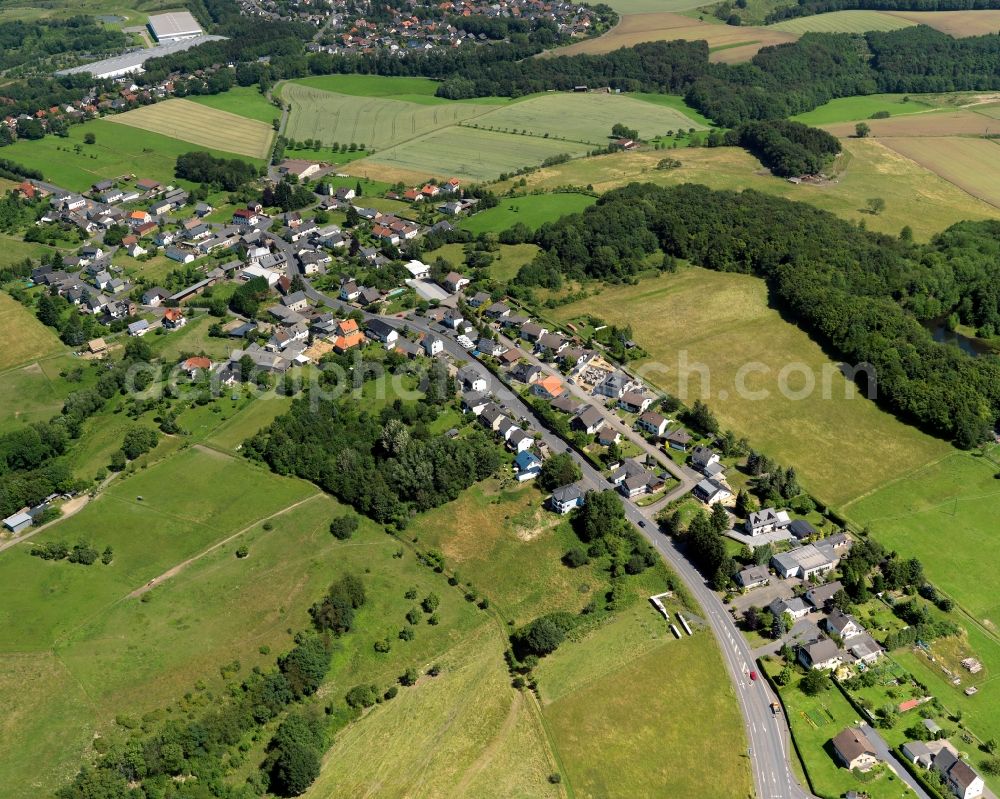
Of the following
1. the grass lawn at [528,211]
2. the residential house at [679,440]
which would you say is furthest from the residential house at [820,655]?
the grass lawn at [528,211]

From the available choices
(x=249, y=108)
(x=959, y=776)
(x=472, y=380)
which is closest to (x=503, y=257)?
(x=472, y=380)

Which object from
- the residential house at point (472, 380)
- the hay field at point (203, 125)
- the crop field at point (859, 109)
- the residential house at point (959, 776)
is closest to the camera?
the residential house at point (959, 776)

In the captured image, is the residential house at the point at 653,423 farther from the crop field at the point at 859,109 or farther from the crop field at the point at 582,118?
the crop field at the point at 859,109

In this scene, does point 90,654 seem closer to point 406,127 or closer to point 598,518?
point 598,518

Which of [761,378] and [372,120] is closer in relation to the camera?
[761,378]

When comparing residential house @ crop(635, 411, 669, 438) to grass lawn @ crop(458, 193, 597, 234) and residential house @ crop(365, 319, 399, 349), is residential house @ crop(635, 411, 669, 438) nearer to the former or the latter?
residential house @ crop(365, 319, 399, 349)

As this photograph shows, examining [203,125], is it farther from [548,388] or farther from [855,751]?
[855,751]

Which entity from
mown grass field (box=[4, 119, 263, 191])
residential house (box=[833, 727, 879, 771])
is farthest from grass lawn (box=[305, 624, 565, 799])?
mown grass field (box=[4, 119, 263, 191])
